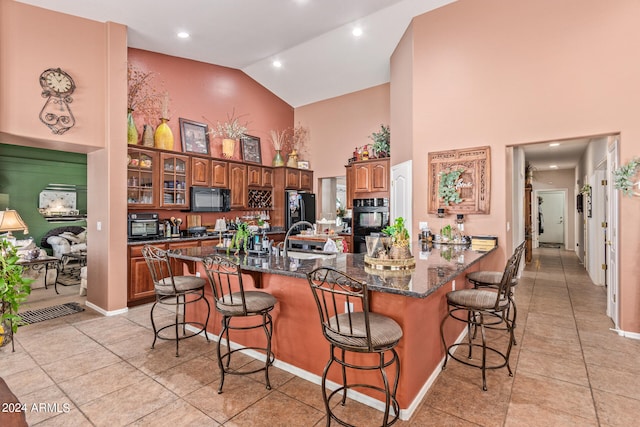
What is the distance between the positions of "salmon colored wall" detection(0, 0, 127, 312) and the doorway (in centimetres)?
1331

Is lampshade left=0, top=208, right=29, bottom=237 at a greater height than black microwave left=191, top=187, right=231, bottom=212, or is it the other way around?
black microwave left=191, top=187, right=231, bottom=212

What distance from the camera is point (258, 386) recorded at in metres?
2.45

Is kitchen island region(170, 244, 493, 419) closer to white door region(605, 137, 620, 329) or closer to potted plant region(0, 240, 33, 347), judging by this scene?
potted plant region(0, 240, 33, 347)

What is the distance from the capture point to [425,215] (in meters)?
4.78

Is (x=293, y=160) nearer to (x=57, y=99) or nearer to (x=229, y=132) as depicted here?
(x=229, y=132)

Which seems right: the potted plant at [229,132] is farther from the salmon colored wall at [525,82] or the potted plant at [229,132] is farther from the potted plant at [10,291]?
the potted plant at [10,291]

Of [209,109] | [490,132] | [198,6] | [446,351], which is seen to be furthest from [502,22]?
[209,109]

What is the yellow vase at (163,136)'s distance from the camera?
5082 mm

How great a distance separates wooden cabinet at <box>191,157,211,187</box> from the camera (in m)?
5.45

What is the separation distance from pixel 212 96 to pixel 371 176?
3.37 meters

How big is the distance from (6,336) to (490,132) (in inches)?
196

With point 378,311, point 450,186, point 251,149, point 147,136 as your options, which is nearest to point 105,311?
point 147,136

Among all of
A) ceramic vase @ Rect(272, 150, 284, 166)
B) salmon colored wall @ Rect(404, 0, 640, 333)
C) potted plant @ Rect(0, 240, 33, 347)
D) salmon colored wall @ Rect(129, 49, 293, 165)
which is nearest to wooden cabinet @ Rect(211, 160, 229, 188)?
salmon colored wall @ Rect(129, 49, 293, 165)

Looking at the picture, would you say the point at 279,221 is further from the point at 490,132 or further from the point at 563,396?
the point at 563,396
